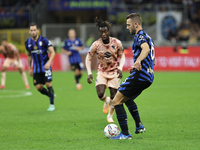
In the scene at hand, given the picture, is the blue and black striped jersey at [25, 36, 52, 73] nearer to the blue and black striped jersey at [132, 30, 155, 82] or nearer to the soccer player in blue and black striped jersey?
the soccer player in blue and black striped jersey

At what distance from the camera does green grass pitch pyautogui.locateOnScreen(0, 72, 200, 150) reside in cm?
715

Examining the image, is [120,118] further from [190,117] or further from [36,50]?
[36,50]

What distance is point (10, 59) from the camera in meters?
18.7

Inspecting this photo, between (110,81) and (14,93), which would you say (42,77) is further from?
(14,93)

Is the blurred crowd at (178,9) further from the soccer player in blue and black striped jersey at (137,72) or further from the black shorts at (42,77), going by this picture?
the soccer player in blue and black striped jersey at (137,72)

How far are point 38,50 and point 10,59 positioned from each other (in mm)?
7572

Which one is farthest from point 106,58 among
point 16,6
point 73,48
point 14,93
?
point 16,6

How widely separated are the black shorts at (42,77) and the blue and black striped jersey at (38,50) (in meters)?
0.11

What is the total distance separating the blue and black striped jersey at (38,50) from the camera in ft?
37.5

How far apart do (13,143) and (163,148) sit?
258 cm

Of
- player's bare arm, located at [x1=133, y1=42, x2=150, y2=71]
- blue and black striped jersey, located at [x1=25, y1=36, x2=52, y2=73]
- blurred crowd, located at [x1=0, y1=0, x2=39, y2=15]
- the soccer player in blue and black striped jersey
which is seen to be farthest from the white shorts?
blurred crowd, located at [x1=0, y1=0, x2=39, y2=15]

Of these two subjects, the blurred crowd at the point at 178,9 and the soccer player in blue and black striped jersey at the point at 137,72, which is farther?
the blurred crowd at the point at 178,9

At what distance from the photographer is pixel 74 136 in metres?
7.91

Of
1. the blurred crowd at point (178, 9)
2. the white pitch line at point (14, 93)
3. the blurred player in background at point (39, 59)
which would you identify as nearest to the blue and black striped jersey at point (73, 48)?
the white pitch line at point (14, 93)
